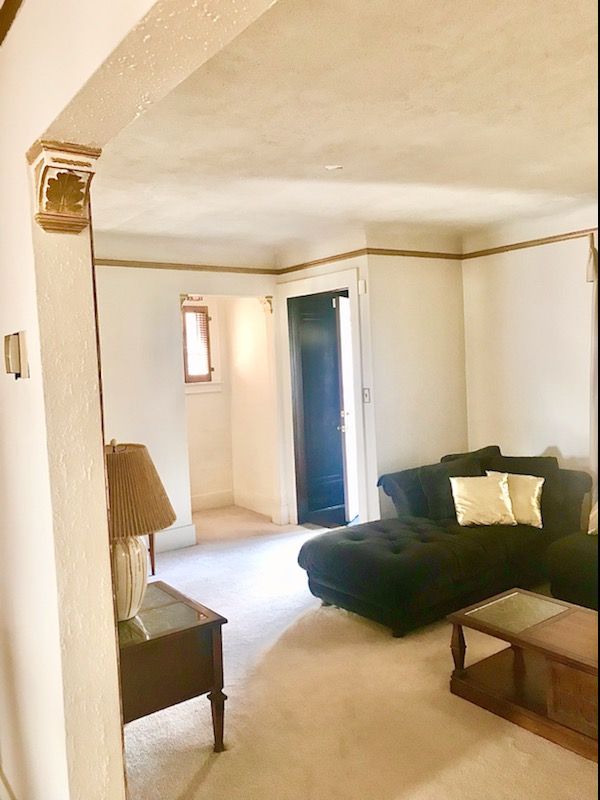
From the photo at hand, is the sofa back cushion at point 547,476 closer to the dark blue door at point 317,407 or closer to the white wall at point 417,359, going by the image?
the white wall at point 417,359

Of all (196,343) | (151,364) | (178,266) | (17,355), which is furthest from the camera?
(196,343)

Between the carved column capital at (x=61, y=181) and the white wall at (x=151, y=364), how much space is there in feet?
11.2

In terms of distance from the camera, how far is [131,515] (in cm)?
214

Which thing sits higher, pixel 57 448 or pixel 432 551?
pixel 57 448

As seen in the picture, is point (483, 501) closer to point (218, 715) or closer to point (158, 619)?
point (218, 715)

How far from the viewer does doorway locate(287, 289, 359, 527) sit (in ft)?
19.0

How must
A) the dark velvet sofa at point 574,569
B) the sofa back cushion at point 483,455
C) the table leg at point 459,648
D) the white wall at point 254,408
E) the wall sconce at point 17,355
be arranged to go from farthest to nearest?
the white wall at point 254,408
the sofa back cushion at point 483,455
the dark velvet sofa at point 574,569
the table leg at point 459,648
the wall sconce at point 17,355

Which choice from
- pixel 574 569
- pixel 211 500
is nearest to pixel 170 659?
pixel 574 569

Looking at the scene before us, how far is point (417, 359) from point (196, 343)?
2.43 m

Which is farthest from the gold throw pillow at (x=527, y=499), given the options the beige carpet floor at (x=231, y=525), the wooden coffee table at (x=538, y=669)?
the beige carpet floor at (x=231, y=525)

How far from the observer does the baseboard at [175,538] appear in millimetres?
5270

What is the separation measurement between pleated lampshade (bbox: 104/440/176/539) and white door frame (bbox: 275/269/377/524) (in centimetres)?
294

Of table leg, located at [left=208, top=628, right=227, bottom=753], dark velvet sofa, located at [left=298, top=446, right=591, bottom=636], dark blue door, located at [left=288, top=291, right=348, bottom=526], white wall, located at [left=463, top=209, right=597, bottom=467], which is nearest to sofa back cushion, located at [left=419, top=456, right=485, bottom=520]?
dark velvet sofa, located at [left=298, top=446, right=591, bottom=636]

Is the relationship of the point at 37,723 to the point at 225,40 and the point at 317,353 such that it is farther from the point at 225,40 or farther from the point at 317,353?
the point at 317,353
